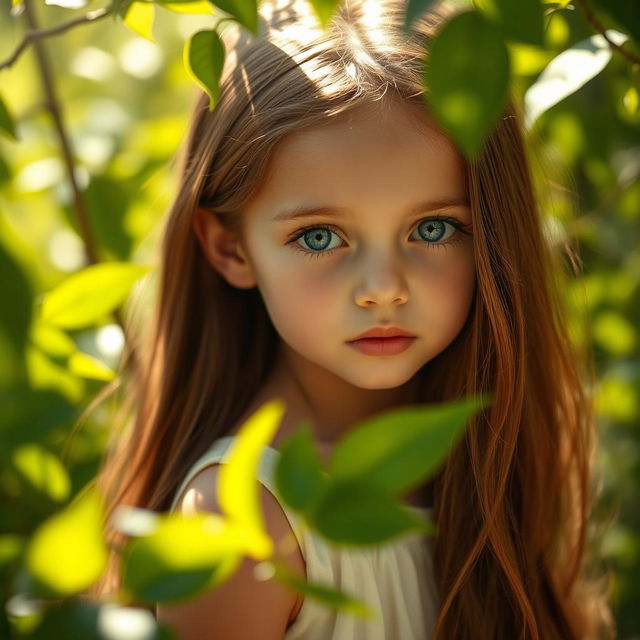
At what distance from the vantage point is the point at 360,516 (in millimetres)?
464

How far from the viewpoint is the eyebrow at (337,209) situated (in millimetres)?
1092

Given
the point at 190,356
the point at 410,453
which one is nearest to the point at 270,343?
the point at 190,356

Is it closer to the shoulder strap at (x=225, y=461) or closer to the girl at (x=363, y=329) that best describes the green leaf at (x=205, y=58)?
the girl at (x=363, y=329)

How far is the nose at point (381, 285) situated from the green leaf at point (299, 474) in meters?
0.60

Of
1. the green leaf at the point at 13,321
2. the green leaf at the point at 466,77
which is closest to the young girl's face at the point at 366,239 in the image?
the green leaf at the point at 466,77

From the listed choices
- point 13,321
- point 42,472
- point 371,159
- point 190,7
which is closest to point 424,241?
point 371,159

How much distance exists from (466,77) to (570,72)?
46 cm

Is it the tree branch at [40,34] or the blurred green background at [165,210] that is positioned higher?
the tree branch at [40,34]

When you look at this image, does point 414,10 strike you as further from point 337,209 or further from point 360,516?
point 337,209

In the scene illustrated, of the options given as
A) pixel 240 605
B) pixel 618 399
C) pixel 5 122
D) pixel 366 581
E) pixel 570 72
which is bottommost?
pixel 618 399

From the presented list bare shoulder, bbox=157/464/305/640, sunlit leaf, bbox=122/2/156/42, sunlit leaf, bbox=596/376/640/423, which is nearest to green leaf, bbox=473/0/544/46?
sunlit leaf, bbox=122/2/156/42

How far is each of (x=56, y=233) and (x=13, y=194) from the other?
0.36 m

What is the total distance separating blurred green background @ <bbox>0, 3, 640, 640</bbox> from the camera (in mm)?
1277

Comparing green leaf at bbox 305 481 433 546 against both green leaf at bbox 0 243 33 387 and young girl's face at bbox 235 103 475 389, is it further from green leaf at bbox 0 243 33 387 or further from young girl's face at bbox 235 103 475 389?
young girl's face at bbox 235 103 475 389
